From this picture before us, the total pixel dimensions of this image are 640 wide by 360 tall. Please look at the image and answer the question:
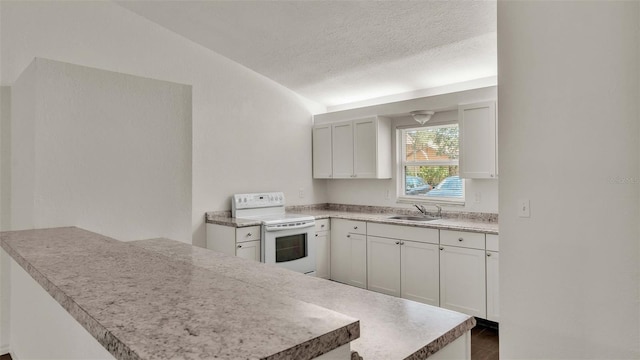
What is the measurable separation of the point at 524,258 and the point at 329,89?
3.28 meters

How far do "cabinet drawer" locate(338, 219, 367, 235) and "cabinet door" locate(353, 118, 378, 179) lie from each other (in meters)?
0.61

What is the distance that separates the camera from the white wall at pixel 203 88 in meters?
3.17

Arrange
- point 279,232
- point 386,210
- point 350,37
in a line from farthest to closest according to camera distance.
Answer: point 386,210 → point 279,232 → point 350,37

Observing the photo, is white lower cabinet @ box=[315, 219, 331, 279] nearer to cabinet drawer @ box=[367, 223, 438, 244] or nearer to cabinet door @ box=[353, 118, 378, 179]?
cabinet drawer @ box=[367, 223, 438, 244]

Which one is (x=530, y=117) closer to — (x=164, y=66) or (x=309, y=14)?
(x=309, y=14)

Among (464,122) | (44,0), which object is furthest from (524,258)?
(44,0)

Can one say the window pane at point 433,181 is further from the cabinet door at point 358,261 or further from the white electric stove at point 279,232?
the white electric stove at point 279,232

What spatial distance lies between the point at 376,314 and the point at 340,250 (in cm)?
324

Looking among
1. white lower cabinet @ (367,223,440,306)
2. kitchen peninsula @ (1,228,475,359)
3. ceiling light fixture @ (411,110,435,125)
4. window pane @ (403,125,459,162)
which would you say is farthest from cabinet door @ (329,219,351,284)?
kitchen peninsula @ (1,228,475,359)

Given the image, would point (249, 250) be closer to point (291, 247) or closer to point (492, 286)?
point (291, 247)

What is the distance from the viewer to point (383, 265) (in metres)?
4.09

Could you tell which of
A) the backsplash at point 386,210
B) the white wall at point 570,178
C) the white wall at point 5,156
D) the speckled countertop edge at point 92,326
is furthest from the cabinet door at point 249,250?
the speckled countertop edge at point 92,326

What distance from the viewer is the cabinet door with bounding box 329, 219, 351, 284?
4.48m

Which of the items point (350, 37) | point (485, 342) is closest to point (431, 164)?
point (350, 37)
